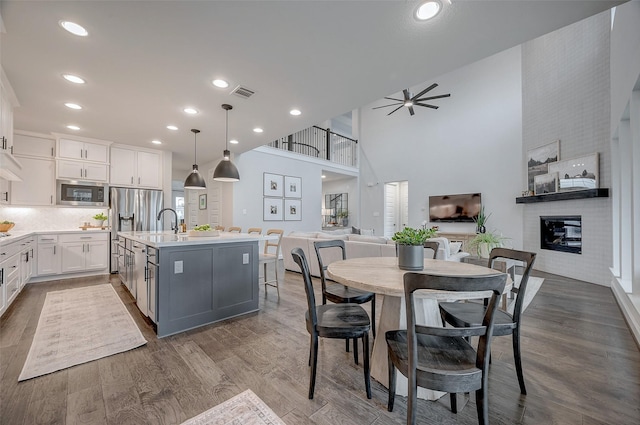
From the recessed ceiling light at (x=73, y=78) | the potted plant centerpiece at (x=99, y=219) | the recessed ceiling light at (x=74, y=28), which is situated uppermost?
the recessed ceiling light at (x=74, y=28)

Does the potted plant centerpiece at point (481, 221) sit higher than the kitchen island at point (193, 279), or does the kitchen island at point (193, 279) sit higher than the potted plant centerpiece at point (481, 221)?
the potted plant centerpiece at point (481, 221)

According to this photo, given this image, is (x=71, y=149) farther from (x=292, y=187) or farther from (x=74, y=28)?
(x=292, y=187)

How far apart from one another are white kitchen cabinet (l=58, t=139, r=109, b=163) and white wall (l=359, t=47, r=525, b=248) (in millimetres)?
7450

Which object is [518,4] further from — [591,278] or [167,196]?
[167,196]

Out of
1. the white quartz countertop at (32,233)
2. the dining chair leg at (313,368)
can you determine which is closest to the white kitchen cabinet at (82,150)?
the white quartz countertop at (32,233)

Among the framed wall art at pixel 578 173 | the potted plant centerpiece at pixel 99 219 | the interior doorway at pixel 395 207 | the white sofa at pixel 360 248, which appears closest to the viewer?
the white sofa at pixel 360 248

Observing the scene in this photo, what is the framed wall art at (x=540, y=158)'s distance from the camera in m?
5.34

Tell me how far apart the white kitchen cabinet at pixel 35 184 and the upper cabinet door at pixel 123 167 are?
0.88 meters

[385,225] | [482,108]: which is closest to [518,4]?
[482,108]

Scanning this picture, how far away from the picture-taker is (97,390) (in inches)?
71.0

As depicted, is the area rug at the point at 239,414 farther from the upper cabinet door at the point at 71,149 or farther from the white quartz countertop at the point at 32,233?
the upper cabinet door at the point at 71,149

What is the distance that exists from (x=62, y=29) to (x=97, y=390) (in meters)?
2.73

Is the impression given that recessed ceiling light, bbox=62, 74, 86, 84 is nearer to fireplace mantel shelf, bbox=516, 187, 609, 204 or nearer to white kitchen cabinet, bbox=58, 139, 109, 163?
A: white kitchen cabinet, bbox=58, 139, 109, 163

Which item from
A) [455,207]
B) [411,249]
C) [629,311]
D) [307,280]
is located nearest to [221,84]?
[307,280]
